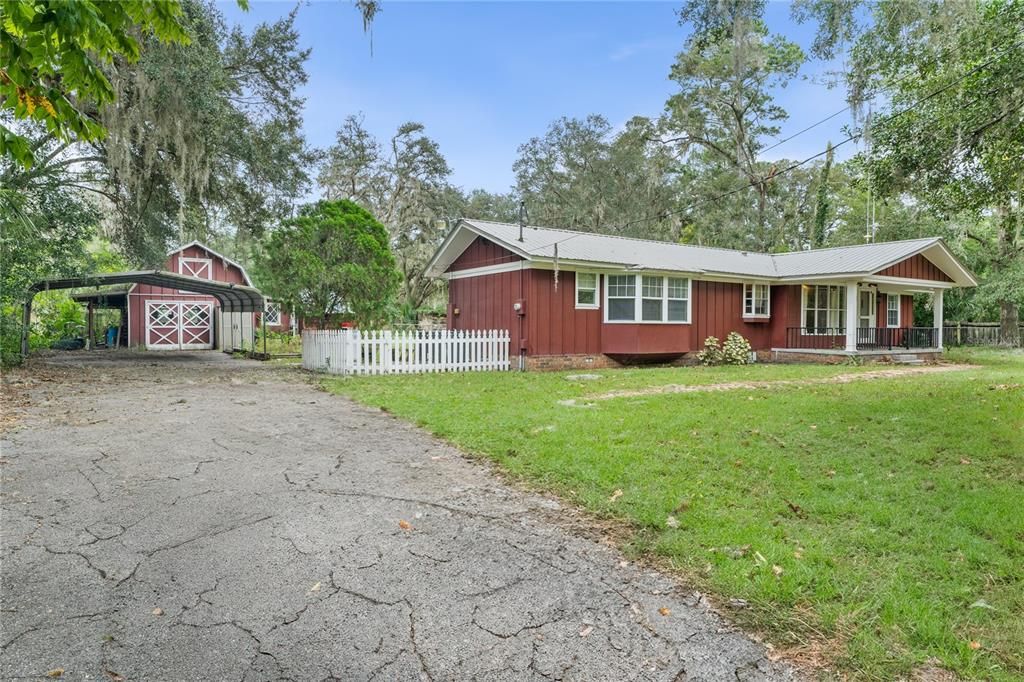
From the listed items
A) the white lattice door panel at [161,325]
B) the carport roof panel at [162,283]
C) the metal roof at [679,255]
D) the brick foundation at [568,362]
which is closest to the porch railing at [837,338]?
the metal roof at [679,255]

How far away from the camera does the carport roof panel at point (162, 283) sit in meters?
14.1

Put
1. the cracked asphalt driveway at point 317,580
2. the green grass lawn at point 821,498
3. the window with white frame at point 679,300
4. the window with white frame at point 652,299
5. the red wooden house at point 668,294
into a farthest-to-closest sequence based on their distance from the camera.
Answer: the window with white frame at point 679,300
the window with white frame at point 652,299
the red wooden house at point 668,294
the green grass lawn at point 821,498
the cracked asphalt driveway at point 317,580

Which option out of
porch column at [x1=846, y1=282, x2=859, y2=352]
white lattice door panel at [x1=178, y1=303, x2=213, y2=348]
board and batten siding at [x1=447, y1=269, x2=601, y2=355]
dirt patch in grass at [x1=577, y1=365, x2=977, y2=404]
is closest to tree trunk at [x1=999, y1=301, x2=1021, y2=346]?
porch column at [x1=846, y1=282, x2=859, y2=352]

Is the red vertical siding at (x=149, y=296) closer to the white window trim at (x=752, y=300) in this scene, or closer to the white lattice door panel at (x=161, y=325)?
the white lattice door panel at (x=161, y=325)

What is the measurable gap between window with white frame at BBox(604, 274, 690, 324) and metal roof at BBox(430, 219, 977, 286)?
0.44 metres

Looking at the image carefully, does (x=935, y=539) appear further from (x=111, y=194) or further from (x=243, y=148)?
(x=111, y=194)

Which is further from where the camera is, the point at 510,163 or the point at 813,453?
the point at 510,163


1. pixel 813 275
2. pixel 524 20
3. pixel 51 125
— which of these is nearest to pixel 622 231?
pixel 813 275

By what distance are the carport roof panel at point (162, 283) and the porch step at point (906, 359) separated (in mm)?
18883

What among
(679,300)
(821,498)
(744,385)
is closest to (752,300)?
(679,300)

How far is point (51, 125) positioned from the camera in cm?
251

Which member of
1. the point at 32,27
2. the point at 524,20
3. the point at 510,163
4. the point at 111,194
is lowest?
the point at 32,27

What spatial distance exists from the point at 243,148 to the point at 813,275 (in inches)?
613

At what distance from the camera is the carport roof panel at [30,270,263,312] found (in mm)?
14117
